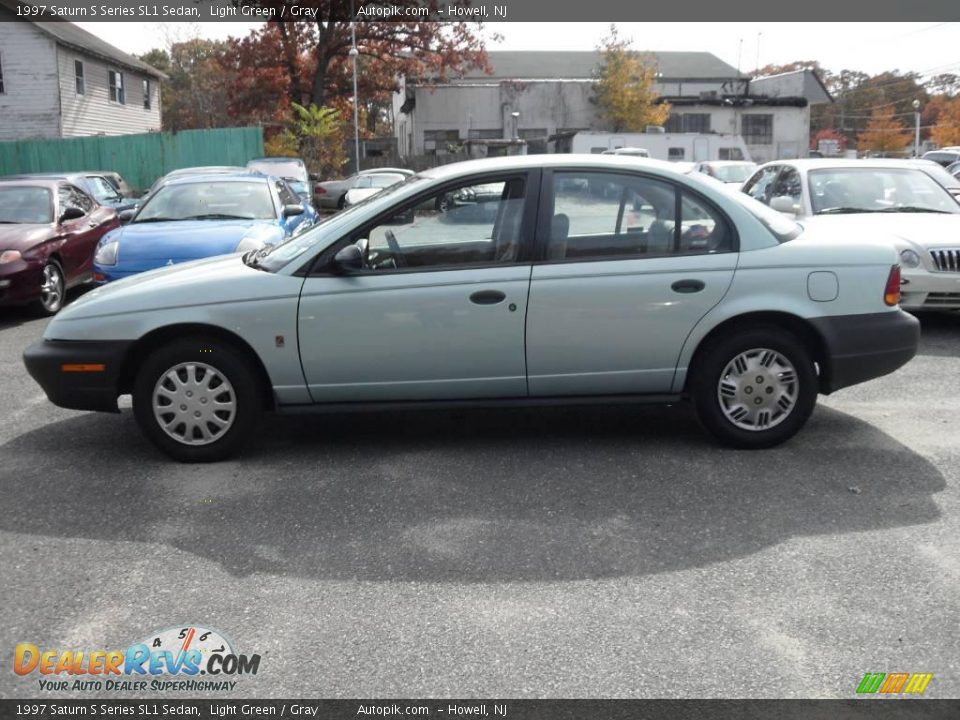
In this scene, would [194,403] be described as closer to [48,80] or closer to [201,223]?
[201,223]

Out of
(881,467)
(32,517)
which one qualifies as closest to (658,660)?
(881,467)

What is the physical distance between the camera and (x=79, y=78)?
3447cm

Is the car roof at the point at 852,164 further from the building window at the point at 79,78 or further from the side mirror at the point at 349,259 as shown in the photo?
the building window at the point at 79,78

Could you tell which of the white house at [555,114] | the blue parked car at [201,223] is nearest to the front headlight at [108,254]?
the blue parked car at [201,223]

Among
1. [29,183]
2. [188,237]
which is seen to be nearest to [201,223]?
[188,237]

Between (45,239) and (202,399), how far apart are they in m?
6.62

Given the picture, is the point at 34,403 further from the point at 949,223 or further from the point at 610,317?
the point at 949,223

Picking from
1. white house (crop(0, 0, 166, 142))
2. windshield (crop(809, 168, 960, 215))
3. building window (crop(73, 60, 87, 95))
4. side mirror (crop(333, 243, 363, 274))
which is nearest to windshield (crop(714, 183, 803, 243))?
side mirror (crop(333, 243, 363, 274))

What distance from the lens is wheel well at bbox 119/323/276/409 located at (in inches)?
→ 214

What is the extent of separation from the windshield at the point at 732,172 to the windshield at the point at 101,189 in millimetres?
13181

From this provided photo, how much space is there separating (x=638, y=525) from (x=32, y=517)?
115 inches

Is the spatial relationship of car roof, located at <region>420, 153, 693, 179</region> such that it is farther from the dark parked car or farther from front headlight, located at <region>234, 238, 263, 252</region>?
the dark parked car

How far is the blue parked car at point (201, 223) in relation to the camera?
9.05 metres

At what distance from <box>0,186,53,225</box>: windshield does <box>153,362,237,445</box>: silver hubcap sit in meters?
7.04
